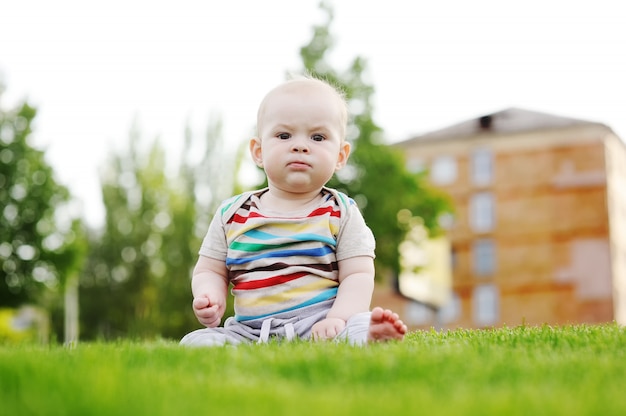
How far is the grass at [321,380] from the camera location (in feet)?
7.89

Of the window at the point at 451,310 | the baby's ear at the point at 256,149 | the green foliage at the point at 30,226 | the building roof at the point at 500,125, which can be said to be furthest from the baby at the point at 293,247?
the window at the point at 451,310

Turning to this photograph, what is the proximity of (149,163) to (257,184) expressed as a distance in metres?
19.9

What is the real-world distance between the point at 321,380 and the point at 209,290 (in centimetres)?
206

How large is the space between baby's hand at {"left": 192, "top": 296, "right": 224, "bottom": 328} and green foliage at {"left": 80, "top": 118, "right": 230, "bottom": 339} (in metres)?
36.1

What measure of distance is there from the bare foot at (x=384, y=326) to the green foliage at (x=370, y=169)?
21.7 meters

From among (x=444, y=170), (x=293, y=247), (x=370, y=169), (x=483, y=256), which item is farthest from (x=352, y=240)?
(x=483, y=256)

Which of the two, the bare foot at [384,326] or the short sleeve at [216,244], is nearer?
the bare foot at [384,326]

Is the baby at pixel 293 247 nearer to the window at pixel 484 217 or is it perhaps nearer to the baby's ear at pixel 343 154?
the baby's ear at pixel 343 154

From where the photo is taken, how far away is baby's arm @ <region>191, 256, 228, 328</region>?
186 inches

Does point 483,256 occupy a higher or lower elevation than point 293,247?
lower

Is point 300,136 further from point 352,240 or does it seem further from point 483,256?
point 483,256

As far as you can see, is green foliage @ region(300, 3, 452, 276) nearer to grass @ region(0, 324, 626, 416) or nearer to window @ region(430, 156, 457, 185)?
grass @ region(0, 324, 626, 416)

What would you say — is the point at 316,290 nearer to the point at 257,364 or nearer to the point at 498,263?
the point at 257,364

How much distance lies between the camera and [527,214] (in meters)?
57.4
